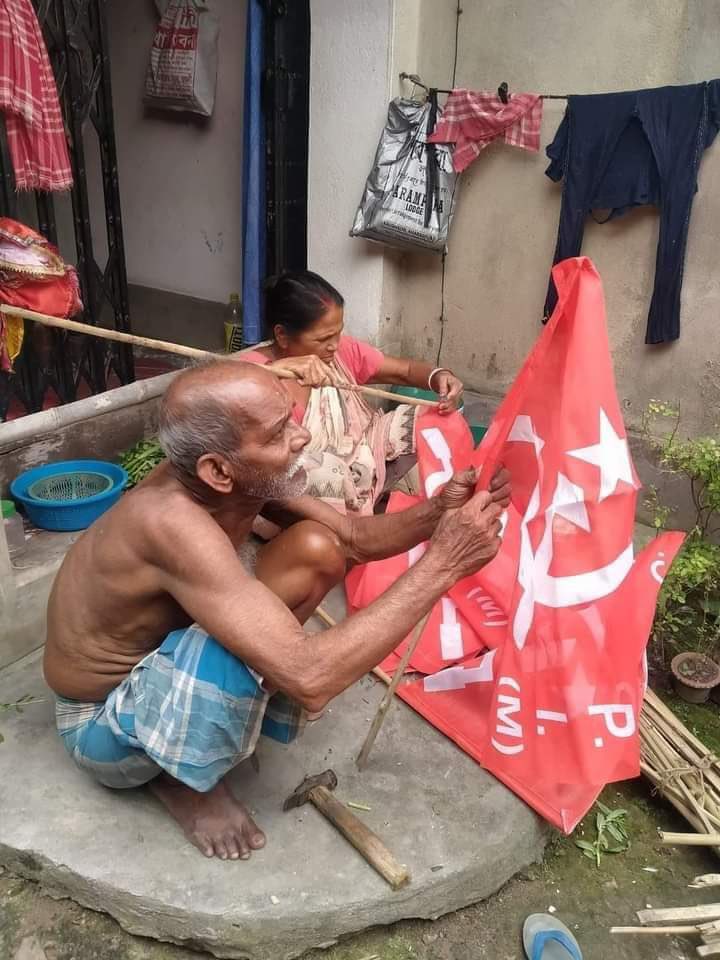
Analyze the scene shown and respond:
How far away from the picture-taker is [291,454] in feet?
6.68

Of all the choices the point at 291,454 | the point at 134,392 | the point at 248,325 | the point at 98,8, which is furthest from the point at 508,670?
the point at 98,8

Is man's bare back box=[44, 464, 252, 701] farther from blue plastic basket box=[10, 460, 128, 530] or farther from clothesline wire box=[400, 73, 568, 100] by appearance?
clothesline wire box=[400, 73, 568, 100]

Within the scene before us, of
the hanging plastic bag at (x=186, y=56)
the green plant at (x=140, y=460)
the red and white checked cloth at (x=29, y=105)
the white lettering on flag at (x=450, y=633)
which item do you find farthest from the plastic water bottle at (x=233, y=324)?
the white lettering on flag at (x=450, y=633)

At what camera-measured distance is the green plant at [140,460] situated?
12.7 ft

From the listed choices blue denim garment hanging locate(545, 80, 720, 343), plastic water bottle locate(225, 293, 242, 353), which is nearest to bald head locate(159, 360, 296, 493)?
blue denim garment hanging locate(545, 80, 720, 343)

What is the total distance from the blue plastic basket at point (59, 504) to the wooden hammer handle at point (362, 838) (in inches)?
65.1

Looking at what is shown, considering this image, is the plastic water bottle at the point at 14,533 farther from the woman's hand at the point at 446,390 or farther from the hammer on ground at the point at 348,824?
the woman's hand at the point at 446,390

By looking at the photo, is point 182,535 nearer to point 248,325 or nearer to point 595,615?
point 595,615

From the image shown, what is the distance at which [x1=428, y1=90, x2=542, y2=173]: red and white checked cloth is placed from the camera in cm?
413

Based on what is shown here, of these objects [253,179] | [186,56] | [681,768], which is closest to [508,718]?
[681,768]

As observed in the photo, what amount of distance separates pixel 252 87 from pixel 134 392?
6.37 feet

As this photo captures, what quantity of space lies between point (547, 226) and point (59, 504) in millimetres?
2986

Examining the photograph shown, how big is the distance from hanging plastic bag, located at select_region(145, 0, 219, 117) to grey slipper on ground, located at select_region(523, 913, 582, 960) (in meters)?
5.17

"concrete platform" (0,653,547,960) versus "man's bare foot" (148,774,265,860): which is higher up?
"man's bare foot" (148,774,265,860)
